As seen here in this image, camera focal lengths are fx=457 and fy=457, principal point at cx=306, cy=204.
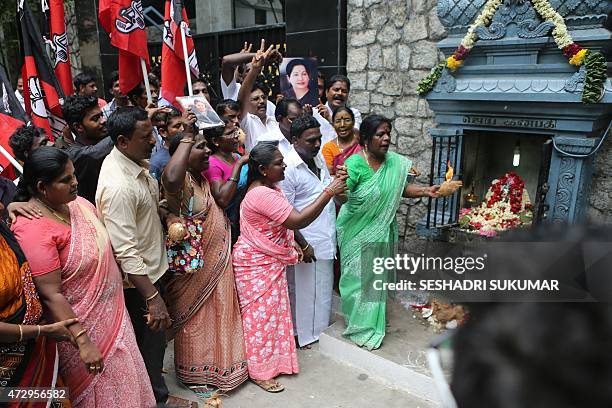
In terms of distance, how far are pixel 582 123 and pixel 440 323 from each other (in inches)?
68.6

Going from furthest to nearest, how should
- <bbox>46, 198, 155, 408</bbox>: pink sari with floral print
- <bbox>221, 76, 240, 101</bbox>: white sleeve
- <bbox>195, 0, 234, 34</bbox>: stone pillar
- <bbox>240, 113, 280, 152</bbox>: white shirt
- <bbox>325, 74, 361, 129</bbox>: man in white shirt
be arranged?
1. <bbox>195, 0, 234, 34</bbox>: stone pillar
2. <bbox>221, 76, 240, 101</bbox>: white sleeve
3. <bbox>325, 74, 361, 129</bbox>: man in white shirt
4. <bbox>240, 113, 280, 152</bbox>: white shirt
5. <bbox>46, 198, 155, 408</bbox>: pink sari with floral print

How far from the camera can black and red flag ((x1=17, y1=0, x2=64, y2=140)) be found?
362 centimetres

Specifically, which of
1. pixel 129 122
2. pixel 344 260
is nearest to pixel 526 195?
pixel 344 260

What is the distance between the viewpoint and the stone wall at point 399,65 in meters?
4.30

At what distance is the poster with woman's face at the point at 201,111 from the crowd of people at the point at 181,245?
50 mm

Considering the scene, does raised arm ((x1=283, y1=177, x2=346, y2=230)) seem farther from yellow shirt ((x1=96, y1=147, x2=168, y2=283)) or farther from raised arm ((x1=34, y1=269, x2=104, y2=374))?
raised arm ((x1=34, y1=269, x2=104, y2=374))

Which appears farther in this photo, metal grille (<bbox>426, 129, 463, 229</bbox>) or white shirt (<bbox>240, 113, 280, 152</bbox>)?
white shirt (<bbox>240, 113, 280, 152</bbox>)

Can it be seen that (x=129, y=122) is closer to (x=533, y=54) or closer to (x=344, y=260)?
(x=344, y=260)

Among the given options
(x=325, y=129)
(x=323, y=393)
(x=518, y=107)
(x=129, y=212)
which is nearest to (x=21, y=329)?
(x=129, y=212)

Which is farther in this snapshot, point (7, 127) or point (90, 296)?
point (7, 127)

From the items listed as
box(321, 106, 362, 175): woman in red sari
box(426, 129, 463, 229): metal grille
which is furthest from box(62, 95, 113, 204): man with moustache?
box(426, 129, 463, 229): metal grille

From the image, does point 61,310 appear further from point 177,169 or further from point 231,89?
point 231,89

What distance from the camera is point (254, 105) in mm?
4266

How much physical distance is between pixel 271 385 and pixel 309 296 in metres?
0.78
